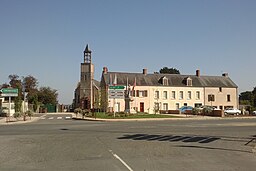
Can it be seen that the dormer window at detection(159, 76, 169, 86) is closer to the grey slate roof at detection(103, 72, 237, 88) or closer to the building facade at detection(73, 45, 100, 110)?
the grey slate roof at detection(103, 72, 237, 88)

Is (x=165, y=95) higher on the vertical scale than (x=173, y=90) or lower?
lower

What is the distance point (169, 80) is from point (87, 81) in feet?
60.8

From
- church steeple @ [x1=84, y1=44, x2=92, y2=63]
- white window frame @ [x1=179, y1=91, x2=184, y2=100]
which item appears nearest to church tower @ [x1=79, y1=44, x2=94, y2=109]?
church steeple @ [x1=84, y1=44, x2=92, y2=63]

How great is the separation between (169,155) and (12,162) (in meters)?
4.93

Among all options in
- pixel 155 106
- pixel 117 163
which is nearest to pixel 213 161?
pixel 117 163

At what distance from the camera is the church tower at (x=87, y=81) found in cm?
7144

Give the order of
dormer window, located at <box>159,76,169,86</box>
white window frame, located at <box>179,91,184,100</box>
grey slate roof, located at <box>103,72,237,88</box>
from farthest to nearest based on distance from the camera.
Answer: white window frame, located at <box>179,91,184,100</box>
dormer window, located at <box>159,76,169,86</box>
grey slate roof, located at <box>103,72,237,88</box>

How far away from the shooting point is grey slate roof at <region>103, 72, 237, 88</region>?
6531 cm

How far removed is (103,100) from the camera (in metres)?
49.8

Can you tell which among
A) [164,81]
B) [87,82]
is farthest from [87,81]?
[164,81]

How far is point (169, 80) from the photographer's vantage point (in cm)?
6838

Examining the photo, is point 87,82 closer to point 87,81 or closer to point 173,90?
point 87,81

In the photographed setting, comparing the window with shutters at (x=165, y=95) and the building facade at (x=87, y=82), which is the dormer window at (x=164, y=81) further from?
the building facade at (x=87, y=82)

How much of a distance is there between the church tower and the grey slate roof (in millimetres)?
6900
